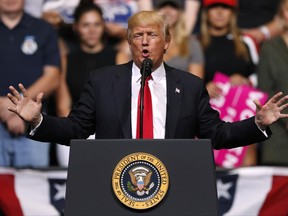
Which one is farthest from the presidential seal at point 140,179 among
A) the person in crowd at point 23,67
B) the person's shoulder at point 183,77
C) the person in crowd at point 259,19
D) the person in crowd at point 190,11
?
the person in crowd at point 259,19

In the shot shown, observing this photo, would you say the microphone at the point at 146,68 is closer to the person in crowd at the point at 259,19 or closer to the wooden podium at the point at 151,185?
the wooden podium at the point at 151,185

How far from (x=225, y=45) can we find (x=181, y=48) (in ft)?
1.64

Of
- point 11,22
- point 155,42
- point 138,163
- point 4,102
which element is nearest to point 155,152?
point 138,163

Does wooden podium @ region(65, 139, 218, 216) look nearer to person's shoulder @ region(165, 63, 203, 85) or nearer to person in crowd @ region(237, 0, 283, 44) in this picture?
person's shoulder @ region(165, 63, 203, 85)

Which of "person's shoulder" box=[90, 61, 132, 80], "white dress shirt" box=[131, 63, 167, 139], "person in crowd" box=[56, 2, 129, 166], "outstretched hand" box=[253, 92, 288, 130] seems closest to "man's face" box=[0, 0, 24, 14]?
"person in crowd" box=[56, 2, 129, 166]

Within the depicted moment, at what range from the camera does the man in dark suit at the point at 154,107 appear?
4.17 m

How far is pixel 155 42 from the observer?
422 centimetres

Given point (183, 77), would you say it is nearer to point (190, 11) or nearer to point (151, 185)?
point (151, 185)

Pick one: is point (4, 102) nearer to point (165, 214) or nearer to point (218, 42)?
point (218, 42)

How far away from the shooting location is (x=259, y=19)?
828 centimetres

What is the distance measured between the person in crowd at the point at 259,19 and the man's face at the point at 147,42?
381 centimetres

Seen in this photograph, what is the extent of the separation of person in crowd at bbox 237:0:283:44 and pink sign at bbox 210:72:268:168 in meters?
1.16

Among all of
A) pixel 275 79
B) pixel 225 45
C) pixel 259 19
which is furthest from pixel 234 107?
pixel 259 19

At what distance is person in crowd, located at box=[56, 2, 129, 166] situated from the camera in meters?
7.14
